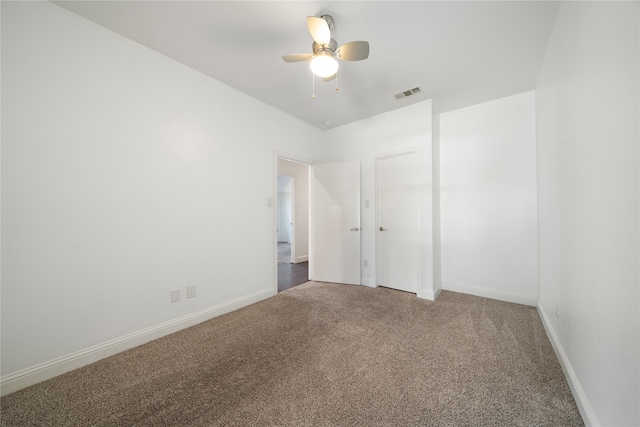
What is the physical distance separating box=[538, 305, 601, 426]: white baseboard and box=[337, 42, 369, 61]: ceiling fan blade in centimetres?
265

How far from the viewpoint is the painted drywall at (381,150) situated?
311cm

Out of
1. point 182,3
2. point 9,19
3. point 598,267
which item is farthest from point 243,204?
point 598,267

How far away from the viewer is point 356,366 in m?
1.73

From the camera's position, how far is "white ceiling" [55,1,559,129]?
1.71 meters

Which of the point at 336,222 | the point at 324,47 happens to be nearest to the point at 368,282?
the point at 336,222

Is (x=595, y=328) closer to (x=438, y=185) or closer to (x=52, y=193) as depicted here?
(x=438, y=185)

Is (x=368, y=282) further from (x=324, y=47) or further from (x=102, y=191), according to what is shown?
(x=102, y=191)

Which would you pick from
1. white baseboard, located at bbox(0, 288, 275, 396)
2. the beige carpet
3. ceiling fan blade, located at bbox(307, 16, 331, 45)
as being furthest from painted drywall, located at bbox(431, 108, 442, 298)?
white baseboard, located at bbox(0, 288, 275, 396)

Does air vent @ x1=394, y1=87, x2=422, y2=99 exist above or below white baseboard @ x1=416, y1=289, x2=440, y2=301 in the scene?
above

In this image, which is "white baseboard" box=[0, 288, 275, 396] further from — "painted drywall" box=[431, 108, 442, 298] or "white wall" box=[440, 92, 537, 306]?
"white wall" box=[440, 92, 537, 306]

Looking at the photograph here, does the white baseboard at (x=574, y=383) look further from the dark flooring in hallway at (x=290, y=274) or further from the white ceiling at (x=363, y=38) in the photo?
the dark flooring in hallway at (x=290, y=274)

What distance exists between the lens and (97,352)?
71.9 inches

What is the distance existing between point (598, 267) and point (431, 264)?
1961 mm

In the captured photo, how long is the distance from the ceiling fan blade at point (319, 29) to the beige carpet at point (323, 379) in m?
2.52
